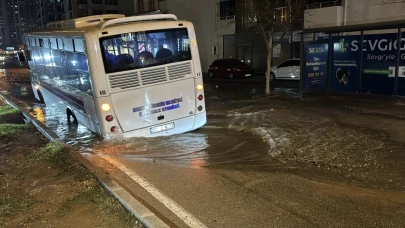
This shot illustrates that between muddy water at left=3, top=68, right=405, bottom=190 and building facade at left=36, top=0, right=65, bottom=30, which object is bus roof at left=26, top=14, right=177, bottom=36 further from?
building facade at left=36, top=0, right=65, bottom=30

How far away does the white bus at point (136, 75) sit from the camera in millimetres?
7992

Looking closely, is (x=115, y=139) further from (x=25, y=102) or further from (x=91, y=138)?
(x=25, y=102)

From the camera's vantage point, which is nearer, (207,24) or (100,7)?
(207,24)

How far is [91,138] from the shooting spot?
31.5ft

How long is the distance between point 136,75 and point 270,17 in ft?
39.3

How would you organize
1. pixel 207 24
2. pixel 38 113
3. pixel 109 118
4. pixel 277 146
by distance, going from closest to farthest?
pixel 277 146 < pixel 109 118 < pixel 38 113 < pixel 207 24

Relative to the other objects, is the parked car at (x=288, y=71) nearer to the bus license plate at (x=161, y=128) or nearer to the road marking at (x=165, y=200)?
the bus license plate at (x=161, y=128)

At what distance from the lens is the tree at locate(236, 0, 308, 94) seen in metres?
17.1

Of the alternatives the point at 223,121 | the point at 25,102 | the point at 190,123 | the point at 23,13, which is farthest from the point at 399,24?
the point at 23,13

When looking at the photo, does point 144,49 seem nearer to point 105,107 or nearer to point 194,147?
point 105,107

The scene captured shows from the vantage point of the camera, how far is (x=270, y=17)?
1850cm

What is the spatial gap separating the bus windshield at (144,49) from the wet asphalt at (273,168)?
1821mm

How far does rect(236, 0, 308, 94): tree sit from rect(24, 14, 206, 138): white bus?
8536 millimetres

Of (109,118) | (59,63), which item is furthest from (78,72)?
(59,63)
